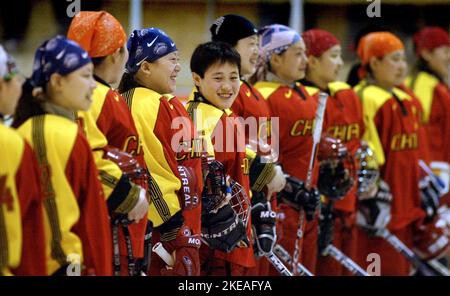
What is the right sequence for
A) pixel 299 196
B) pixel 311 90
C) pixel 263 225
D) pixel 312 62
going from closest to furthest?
pixel 263 225
pixel 299 196
pixel 311 90
pixel 312 62

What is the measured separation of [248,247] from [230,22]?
94 cm

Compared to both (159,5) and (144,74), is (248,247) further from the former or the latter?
(159,5)

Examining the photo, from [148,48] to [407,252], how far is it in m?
2.48

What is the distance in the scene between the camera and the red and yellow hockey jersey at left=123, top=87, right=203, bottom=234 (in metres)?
4.10

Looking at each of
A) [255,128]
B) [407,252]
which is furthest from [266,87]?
[407,252]

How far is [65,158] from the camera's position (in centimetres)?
328

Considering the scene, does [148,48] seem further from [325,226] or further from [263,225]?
[325,226]

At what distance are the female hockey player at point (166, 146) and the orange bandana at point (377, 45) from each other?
6.94 ft

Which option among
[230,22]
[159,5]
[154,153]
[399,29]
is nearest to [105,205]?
[154,153]

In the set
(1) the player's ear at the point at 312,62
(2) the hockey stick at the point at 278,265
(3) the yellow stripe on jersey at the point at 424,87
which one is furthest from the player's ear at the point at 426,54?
(2) the hockey stick at the point at 278,265

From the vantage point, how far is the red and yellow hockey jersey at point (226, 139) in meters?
4.42

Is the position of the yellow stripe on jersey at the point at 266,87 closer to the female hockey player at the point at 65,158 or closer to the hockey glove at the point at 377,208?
the hockey glove at the point at 377,208
